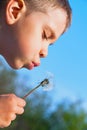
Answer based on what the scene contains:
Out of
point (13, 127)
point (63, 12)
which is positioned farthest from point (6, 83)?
point (63, 12)

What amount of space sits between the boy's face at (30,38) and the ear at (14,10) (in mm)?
16

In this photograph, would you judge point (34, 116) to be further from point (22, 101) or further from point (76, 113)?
point (22, 101)

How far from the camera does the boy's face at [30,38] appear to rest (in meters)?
1.87

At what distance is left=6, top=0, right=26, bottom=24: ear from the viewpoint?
189 cm

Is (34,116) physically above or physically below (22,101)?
below

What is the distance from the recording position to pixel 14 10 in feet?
6.28

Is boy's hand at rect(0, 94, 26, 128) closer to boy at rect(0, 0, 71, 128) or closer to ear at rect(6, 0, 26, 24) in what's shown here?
boy at rect(0, 0, 71, 128)

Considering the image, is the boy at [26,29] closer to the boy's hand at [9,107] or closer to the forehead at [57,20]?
the forehead at [57,20]

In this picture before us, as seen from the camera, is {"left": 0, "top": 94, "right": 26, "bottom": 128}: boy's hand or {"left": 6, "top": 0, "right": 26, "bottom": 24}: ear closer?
{"left": 0, "top": 94, "right": 26, "bottom": 128}: boy's hand

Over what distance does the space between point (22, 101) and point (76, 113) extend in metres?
21.7

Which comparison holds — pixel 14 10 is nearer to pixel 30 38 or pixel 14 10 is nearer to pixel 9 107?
pixel 30 38

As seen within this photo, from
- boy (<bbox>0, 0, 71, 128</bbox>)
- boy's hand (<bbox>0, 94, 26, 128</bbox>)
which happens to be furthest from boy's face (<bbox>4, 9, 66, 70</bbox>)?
boy's hand (<bbox>0, 94, 26, 128</bbox>)

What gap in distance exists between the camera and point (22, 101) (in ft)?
5.87

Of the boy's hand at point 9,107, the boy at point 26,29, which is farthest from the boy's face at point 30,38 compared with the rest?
the boy's hand at point 9,107
